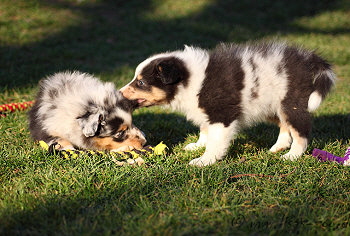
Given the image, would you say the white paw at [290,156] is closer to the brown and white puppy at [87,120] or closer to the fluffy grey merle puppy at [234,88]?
the fluffy grey merle puppy at [234,88]

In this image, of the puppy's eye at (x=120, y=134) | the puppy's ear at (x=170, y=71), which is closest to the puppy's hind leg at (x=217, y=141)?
the puppy's ear at (x=170, y=71)

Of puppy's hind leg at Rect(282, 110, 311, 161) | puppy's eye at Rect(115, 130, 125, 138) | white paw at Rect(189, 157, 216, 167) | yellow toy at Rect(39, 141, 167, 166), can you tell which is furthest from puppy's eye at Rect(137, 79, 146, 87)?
puppy's hind leg at Rect(282, 110, 311, 161)

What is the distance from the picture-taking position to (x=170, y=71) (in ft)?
12.9

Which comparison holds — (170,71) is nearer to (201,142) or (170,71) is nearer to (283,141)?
(201,142)

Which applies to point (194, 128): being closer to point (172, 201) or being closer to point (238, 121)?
point (238, 121)

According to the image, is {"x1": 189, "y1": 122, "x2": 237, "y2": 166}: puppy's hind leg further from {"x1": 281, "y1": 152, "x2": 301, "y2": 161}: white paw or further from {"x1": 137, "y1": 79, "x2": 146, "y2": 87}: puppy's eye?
{"x1": 137, "y1": 79, "x2": 146, "y2": 87}: puppy's eye

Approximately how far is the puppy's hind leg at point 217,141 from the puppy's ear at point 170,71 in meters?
0.60

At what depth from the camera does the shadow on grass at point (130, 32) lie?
8312mm

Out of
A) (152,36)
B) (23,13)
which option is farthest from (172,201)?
(23,13)

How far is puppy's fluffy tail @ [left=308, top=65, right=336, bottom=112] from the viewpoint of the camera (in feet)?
13.2

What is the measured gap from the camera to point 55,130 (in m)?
3.92

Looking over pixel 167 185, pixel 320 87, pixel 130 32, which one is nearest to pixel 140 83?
pixel 167 185

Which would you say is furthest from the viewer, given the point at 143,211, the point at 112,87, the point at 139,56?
the point at 139,56

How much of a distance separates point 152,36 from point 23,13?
12.3 feet
